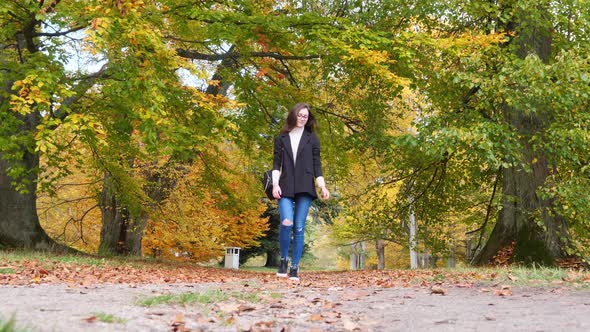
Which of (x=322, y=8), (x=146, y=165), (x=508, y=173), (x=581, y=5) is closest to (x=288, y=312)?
(x=581, y=5)

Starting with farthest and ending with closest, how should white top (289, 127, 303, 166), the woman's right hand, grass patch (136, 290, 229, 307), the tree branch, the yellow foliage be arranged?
the yellow foliage
the tree branch
white top (289, 127, 303, 166)
the woman's right hand
grass patch (136, 290, 229, 307)

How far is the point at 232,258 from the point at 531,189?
68.3 feet

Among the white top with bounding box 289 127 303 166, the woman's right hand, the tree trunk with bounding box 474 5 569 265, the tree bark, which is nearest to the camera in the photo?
the woman's right hand

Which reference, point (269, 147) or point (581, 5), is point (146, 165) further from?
point (581, 5)

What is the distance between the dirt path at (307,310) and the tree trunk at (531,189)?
6204 mm

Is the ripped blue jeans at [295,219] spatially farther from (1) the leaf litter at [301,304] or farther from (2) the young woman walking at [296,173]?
(1) the leaf litter at [301,304]

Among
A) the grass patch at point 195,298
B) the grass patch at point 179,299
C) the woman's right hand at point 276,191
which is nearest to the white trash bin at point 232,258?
the woman's right hand at point 276,191

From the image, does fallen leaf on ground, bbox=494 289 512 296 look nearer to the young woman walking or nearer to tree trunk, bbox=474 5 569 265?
the young woman walking

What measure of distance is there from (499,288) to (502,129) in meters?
4.73

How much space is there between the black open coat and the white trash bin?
2305 cm

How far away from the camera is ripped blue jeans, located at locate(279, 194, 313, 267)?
7.18 m

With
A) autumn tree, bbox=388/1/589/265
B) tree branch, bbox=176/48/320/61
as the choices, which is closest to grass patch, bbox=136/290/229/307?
autumn tree, bbox=388/1/589/265

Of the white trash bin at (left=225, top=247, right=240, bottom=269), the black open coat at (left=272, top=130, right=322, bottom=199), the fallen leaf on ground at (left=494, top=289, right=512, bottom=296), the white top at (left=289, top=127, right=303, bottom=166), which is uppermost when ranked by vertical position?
the white top at (left=289, top=127, right=303, bottom=166)

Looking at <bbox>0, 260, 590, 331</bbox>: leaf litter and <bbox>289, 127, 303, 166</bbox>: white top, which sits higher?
<bbox>289, 127, 303, 166</bbox>: white top
